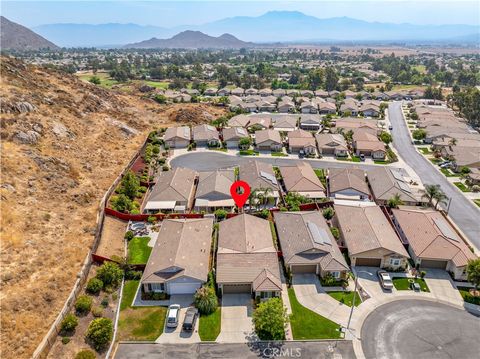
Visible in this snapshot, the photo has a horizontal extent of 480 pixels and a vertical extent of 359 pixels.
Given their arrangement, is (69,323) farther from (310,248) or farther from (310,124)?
(310,124)

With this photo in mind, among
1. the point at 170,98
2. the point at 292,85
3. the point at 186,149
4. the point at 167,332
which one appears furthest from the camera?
the point at 292,85

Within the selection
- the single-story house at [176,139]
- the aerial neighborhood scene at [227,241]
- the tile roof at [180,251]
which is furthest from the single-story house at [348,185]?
the single-story house at [176,139]

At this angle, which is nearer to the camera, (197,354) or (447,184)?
(197,354)

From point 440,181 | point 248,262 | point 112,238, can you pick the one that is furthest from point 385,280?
point 440,181

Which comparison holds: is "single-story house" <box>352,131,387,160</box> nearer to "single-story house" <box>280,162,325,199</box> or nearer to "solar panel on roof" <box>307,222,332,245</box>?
"single-story house" <box>280,162,325,199</box>

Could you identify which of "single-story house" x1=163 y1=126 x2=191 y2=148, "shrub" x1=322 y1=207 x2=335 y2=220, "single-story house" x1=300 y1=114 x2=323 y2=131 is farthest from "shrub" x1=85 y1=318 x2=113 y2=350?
"single-story house" x1=300 y1=114 x2=323 y2=131

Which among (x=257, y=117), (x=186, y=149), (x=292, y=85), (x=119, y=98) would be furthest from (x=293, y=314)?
(x=292, y=85)

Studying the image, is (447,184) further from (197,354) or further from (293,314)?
(197,354)

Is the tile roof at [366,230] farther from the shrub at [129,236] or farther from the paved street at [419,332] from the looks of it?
the shrub at [129,236]
